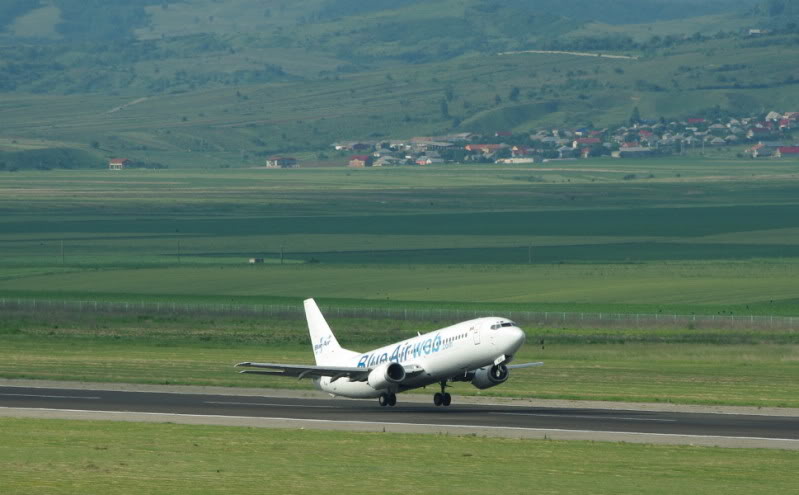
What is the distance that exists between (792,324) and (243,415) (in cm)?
6342

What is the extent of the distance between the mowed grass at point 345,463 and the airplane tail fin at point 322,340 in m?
16.3

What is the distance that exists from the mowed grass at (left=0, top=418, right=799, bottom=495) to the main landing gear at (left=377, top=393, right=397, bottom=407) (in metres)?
11.6

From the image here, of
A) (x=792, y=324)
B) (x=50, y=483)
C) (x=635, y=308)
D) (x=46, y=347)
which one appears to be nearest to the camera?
(x=50, y=483)

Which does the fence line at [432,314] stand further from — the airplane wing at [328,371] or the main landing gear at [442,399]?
the airplane wing at [328,371]

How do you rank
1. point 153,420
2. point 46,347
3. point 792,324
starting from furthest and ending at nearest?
point 792,324
point 46,347
point 153,420

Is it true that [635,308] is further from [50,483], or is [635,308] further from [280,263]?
[50,483]

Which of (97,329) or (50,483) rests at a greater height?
(50,483)

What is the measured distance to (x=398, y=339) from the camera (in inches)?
4520

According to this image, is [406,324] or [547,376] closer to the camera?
[547,376]

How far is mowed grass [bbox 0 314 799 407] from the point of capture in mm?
85625

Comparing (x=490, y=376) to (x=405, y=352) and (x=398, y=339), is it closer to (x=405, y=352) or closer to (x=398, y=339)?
(x=405, y=352)

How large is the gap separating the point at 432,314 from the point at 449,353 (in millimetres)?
59444

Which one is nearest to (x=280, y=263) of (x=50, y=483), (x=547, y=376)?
(x=547, y=376)

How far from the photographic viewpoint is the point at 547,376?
91.9 meters
